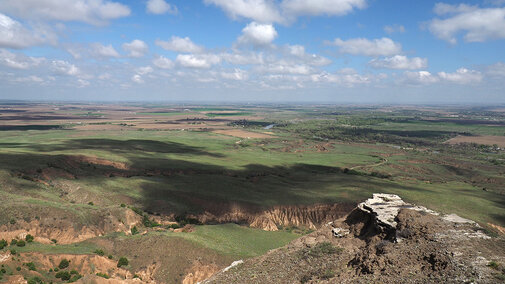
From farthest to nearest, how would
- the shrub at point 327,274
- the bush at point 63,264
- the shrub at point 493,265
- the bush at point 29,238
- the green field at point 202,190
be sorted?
the green field at point 202,190
the bush at point 29,238
the bush at point 63,264
the shrub at point 327,274
the shrub at point 493,265

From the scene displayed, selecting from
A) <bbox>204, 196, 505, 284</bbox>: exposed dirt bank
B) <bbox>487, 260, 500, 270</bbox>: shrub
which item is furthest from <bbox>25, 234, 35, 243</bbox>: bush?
<bbox>487, 260, 500, 270</bbox>: shrub

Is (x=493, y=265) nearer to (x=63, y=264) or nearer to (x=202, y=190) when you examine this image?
(x=63, y=264)

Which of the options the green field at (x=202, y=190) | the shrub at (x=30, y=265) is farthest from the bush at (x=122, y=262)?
the shrub at (x=30, y=265)

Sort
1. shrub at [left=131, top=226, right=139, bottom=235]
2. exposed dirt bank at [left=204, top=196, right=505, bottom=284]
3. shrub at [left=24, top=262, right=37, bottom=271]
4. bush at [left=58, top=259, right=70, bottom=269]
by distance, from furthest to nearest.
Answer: shrub at [left=131, top=226, right=139, bottom=235], bush at [left=58, top=259, right=70, bottom=269], shrub at [left=24, top=262, right=37, bottom=271], exposed dirt bank at [left=204, top=196, right=505, bottom=284]

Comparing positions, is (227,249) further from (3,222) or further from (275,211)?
(3,222)

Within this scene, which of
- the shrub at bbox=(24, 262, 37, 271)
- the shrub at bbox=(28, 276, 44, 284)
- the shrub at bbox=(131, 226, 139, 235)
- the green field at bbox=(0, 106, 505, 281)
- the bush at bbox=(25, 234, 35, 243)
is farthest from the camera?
the shrub at bbox=(131, 226, 139, 235)

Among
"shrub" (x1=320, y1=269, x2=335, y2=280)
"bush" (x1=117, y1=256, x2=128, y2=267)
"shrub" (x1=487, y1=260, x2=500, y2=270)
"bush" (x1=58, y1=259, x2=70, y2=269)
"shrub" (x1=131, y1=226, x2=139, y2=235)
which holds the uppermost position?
"shrub" (x1=487, y1=260, x2=500, y2=270)

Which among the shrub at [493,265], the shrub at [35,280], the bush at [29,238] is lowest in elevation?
the shrub at [35,280]

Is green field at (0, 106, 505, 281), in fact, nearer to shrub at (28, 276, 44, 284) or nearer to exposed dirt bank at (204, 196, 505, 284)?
shrub at (28, 276, 44, 284)

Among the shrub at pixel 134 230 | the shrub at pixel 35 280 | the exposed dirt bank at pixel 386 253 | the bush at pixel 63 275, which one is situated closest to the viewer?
the exposed dirt bank at pixel 386 253

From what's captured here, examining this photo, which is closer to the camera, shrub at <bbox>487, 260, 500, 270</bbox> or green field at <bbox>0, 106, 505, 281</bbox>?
shrub at <bbox>487, 260, 500, 270</bbox>

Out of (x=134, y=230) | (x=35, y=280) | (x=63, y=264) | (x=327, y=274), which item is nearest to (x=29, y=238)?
(x=63, y=264)

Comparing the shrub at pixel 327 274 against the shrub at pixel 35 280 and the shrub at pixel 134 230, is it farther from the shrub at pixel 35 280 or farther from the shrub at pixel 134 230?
the shrub at pixel 134 230
